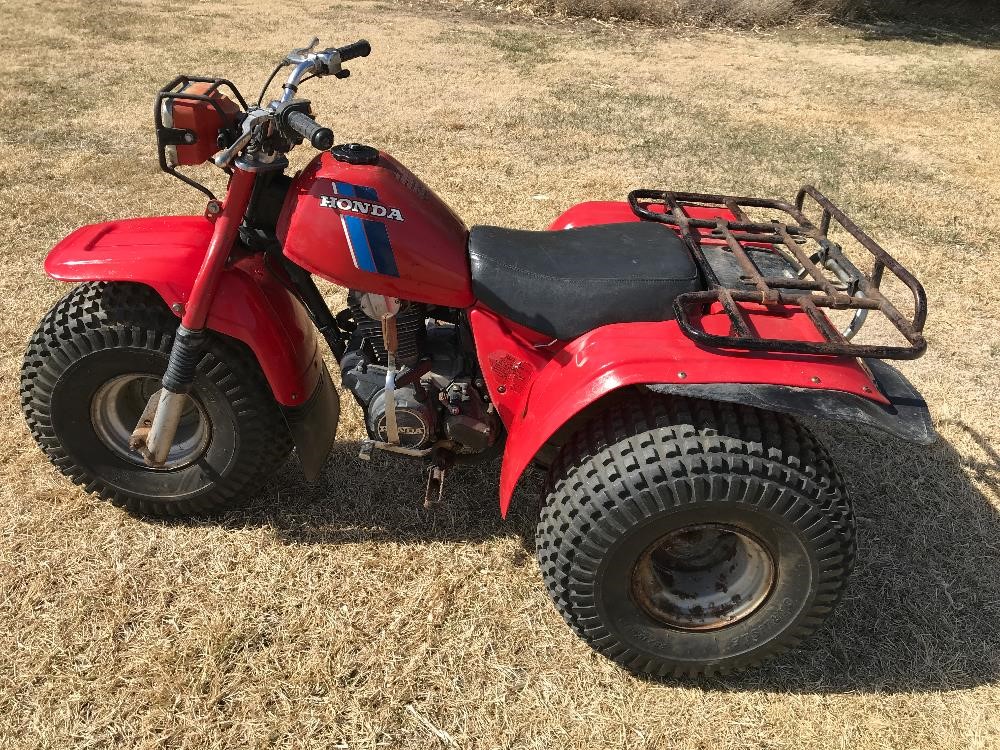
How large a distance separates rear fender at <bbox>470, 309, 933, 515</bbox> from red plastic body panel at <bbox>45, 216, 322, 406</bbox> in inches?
24.5

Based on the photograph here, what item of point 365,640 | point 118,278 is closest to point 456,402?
point 365,640

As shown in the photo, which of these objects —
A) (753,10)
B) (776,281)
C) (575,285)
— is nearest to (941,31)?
(753,10)

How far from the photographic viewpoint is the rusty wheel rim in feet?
7.19

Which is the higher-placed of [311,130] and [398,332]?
[311,130]

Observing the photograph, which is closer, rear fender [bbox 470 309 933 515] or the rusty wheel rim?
rear fender [bbox 470 309 933 515]

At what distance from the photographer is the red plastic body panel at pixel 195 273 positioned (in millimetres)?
2273

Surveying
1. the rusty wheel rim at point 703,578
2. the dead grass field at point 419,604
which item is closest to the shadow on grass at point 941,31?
the dead grass field at point 419,604

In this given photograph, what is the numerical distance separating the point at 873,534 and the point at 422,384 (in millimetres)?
1793

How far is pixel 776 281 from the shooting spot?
7.16 feet

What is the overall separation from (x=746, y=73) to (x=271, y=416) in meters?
7.87

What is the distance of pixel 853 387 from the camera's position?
197 centimetres

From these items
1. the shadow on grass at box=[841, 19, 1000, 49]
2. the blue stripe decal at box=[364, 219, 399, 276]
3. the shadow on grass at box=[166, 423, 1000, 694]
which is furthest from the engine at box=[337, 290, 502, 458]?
the shadow on grass at box=[841, 19, 1000, 49]

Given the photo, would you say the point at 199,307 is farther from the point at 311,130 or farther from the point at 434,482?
the point at 434,482

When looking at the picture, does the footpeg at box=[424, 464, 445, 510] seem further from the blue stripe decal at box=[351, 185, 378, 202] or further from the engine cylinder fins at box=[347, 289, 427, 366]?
the blue stripe decal at box=[351, 185, 378, 202]
